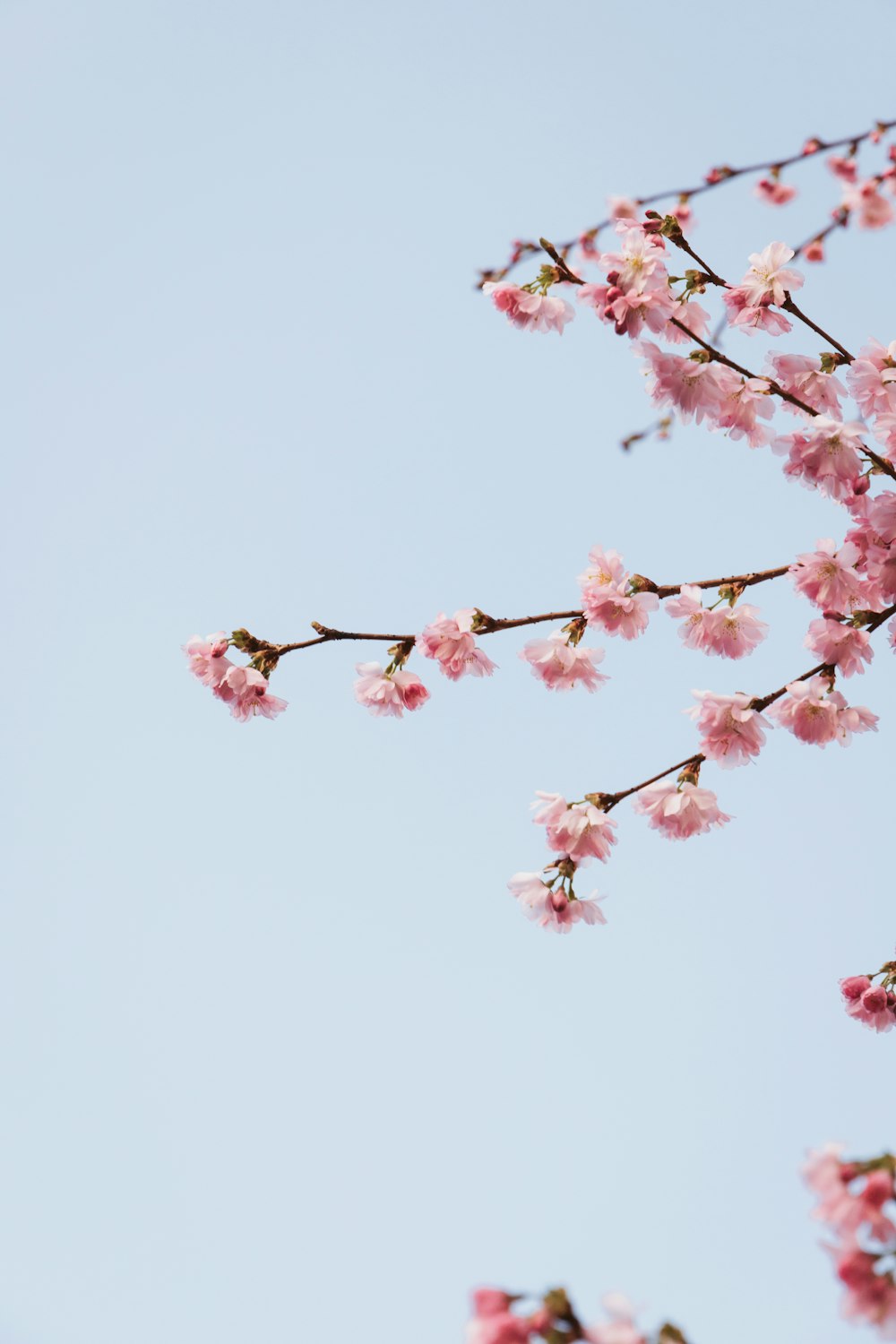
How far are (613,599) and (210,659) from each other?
137cm

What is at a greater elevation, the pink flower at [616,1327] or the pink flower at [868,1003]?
the pink flower at [868,1003]

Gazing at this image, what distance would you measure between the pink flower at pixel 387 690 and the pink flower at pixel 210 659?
1.55 feet

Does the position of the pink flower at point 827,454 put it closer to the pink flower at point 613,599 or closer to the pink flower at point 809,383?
the pink flower at point 809,383

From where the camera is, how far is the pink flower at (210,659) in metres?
3.41

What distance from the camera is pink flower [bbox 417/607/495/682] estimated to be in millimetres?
3229

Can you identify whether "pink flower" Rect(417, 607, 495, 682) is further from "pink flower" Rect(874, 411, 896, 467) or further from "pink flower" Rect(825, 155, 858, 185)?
"pink flower" Rect(825, 155, 858, 185)

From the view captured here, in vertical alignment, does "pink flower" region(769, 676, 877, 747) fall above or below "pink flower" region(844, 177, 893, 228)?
below

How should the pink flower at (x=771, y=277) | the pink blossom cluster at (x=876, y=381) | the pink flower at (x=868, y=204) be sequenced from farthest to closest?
the pink flower at (x=868, y=204) → the pink flower at (x=771, y=277) → the pink blossom cluster at (x=876, y=381)

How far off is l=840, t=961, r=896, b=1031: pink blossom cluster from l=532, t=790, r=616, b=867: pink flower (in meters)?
0.93

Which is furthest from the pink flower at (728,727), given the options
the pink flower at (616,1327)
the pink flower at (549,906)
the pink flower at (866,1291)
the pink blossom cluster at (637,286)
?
the pink flower at (616,1327)

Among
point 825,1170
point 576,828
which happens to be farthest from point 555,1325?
point 576,828

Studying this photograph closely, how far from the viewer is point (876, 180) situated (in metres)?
3.73

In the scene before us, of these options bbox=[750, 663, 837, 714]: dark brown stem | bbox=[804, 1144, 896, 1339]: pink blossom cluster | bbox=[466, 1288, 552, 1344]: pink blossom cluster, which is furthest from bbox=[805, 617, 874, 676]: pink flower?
bbox=[466, 1288, 552, 1344]: pink blossom cluster

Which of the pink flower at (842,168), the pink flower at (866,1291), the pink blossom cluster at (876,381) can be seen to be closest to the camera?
the pink flower at (866,1291)
